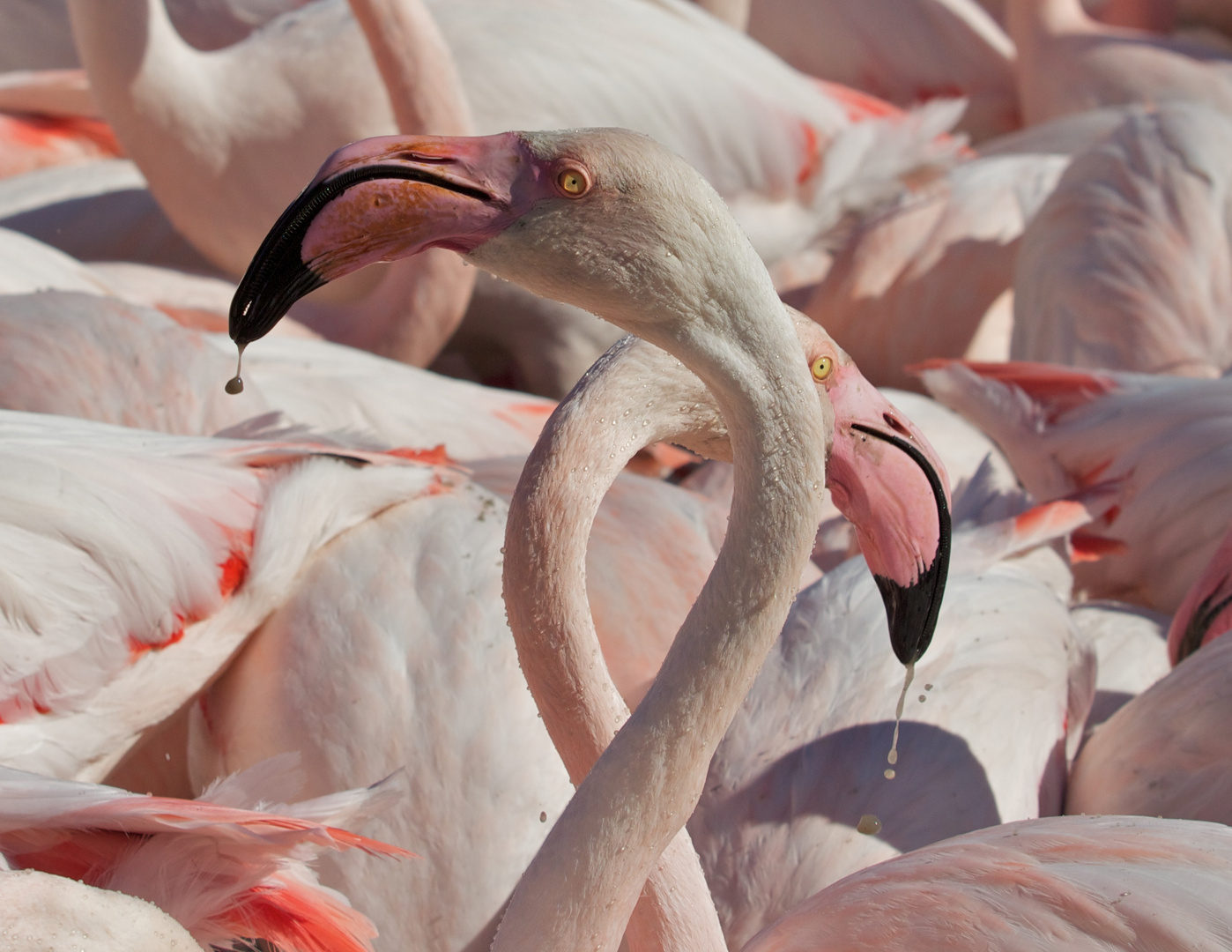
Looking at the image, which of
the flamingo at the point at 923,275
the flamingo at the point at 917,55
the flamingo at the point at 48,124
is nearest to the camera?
the flamingo at the point at 923,275

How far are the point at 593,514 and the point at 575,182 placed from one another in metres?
0.30

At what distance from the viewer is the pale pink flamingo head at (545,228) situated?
0.76 m

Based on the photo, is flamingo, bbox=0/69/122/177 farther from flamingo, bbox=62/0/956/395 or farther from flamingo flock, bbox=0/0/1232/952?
flamingo, bbox=62/0/956/395

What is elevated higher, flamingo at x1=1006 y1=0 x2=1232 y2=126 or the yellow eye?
the yellow eye

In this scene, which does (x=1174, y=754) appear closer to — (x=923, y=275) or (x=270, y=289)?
(x=270, y=289)

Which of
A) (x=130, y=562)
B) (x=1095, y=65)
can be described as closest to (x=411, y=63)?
(x=130, y=562)

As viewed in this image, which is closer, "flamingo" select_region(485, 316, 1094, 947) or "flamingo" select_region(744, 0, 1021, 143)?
"flamingo" select_region(485, 316, 1094, 947)

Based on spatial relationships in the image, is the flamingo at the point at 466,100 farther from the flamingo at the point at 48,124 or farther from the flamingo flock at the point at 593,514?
the flamingo at the point at 48,124

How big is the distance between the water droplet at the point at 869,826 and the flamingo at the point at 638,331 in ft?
1.39

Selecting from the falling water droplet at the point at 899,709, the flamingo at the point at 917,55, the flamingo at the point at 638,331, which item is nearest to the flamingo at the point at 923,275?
the flamingo at the point at 917,55

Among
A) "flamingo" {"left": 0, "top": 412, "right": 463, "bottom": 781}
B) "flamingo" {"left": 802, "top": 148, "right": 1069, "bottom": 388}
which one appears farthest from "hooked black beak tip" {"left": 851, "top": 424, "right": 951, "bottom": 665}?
"flamingo" {"left": 802, "top": 148, "right": 1069, "bottom": 388}

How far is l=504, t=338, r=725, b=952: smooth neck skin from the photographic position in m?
0.97

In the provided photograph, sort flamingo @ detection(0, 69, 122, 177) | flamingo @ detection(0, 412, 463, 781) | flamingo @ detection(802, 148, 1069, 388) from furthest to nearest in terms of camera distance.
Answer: flamingo @ detection(0, 69, 122, 177) < flamingo @ detection(802, 148, 1069, 388) < flamingo @ detection(0, 412, 463, 781)

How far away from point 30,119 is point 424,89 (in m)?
1.51
